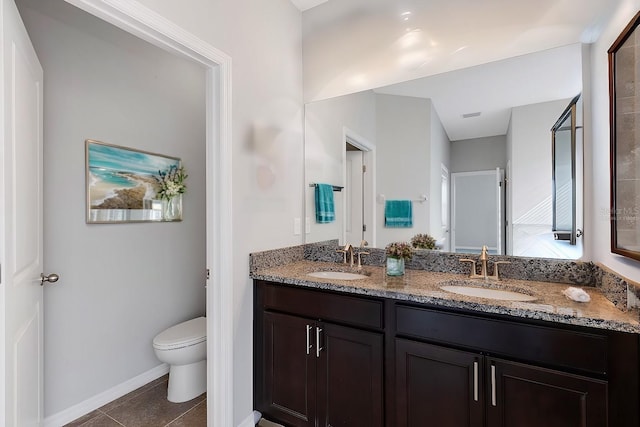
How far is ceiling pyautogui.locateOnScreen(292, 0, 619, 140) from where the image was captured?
1.50 m

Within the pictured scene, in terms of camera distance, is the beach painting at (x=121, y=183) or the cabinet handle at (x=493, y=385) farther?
the beach painting at (x=121, y=183)

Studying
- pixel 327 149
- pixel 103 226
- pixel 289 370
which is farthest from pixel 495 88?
pixel 103 226

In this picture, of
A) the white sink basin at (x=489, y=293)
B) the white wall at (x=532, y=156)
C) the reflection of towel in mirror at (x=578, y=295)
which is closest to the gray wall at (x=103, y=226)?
the white sink basin at (x=489, y=293)

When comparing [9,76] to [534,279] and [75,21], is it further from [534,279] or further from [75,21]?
[534,279]

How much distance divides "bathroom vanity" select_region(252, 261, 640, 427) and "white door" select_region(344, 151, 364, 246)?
444mm

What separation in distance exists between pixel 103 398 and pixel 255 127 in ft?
6.73

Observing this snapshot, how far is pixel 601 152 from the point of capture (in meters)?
1.31

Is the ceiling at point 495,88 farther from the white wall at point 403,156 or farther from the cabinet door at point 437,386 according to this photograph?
the cabinet door at point 437,386

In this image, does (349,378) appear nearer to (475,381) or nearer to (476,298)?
(475,381)

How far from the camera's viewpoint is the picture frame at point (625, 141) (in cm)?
102

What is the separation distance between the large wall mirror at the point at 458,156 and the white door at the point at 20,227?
153 centimetres

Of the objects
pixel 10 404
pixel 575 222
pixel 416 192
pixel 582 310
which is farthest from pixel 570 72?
pixel 10 404

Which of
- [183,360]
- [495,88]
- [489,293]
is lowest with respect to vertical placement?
[183,360]

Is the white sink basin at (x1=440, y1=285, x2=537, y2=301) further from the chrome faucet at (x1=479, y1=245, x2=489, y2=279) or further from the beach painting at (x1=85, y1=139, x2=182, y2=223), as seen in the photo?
the beach painting at (x1=85, y1=139, x2=182, y2=223)
